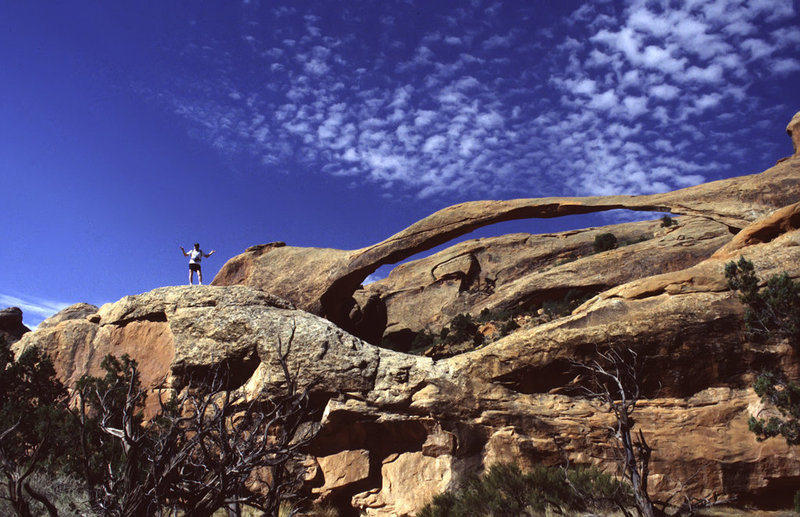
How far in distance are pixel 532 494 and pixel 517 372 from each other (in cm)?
255

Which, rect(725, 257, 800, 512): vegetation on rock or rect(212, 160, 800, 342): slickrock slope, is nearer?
rect(725, 257, 800, 512): vegetation on rock

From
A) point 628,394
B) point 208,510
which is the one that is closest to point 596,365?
point 628,394

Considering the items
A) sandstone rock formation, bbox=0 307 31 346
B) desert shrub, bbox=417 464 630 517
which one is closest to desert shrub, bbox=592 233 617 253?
desert shrub, bbox=417 464 630 517

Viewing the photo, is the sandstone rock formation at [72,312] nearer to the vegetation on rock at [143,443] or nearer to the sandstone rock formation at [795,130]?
the vegetation on rock at [143,443]

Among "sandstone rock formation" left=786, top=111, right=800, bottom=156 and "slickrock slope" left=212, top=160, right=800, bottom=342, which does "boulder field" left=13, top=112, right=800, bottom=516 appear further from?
"sandstone rock formation" left=786, top=111, right=800, bottom=156

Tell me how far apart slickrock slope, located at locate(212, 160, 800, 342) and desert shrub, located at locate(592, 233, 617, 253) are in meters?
20.9

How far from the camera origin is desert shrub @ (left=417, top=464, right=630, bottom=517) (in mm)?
9906

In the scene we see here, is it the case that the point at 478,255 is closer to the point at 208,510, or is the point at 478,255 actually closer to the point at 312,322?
the point at 312,322

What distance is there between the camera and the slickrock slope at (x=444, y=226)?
1466 centimetres

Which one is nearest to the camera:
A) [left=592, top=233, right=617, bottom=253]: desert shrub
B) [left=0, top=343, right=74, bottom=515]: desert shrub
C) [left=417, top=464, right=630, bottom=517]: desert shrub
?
[left=417, top=464, right=630, bottom=517]: desert shrub

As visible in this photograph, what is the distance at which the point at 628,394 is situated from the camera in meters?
11.1

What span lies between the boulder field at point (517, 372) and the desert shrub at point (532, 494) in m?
0.51

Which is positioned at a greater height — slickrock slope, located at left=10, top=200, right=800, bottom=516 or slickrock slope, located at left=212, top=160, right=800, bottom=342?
slickrock slope, located at left=212, top=160, right=800, bottom=342

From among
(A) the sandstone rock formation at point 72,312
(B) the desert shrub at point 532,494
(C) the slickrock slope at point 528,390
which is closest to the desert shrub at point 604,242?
(C) the slickrock slope at point 528,390
